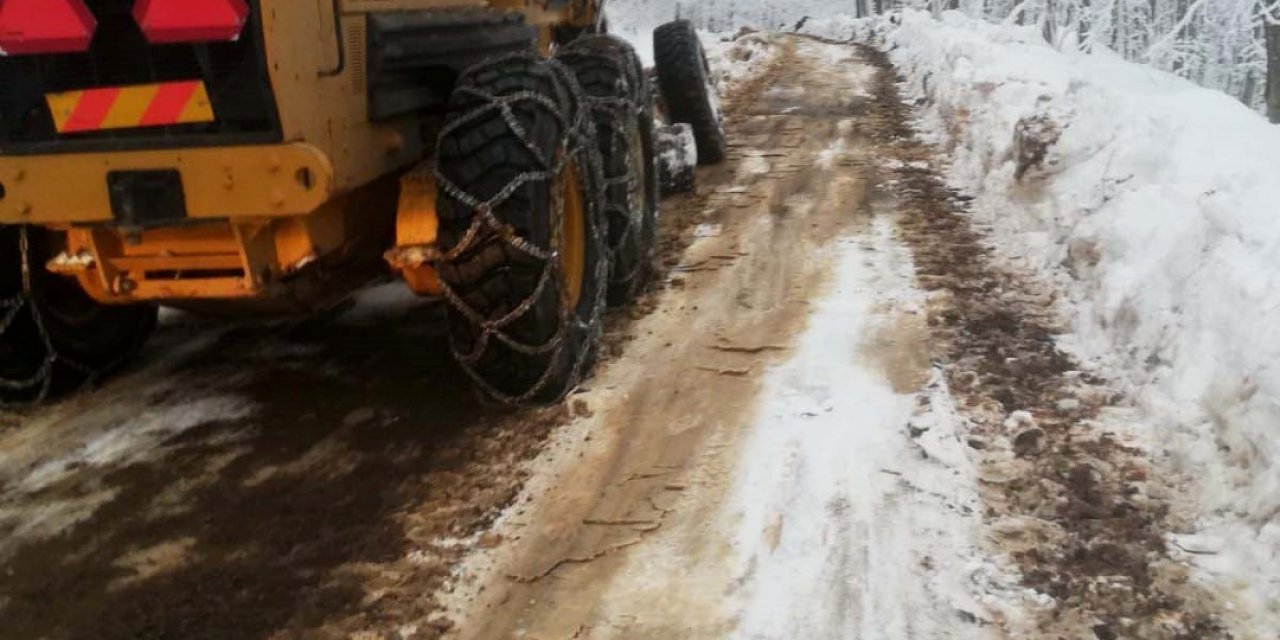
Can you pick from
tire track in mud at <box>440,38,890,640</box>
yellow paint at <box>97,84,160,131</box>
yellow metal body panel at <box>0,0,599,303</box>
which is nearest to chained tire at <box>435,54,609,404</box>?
yellow metal body panel at <box>0,0,599,303</box>

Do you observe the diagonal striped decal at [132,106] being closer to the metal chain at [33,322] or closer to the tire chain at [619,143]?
the metal chain at [33,322]

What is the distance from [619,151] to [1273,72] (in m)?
23.1

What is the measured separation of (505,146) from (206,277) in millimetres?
1278

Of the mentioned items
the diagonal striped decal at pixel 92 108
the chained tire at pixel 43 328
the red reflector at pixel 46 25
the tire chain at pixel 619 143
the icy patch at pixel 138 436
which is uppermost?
the red reflector at pixel 46 25

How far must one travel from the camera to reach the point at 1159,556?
3.32 metres

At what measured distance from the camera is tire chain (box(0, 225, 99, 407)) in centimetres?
466

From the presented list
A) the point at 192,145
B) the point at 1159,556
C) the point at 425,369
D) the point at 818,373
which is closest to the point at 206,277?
the point at 192,145

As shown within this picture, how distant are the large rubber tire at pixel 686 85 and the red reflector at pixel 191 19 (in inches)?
238

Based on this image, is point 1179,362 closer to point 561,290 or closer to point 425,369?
point 561,290

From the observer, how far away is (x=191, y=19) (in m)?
3.52

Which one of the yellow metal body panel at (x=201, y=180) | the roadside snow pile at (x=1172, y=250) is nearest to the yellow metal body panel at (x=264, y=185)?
the yellow metal body panel at (x=201, y=180)

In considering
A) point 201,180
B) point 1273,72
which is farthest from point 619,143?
point 1273,72

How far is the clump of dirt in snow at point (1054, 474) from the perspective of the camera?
3086 millimetres

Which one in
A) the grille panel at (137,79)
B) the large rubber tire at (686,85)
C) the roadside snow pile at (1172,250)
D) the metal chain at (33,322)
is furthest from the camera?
the large rubber tire at (686,85)
